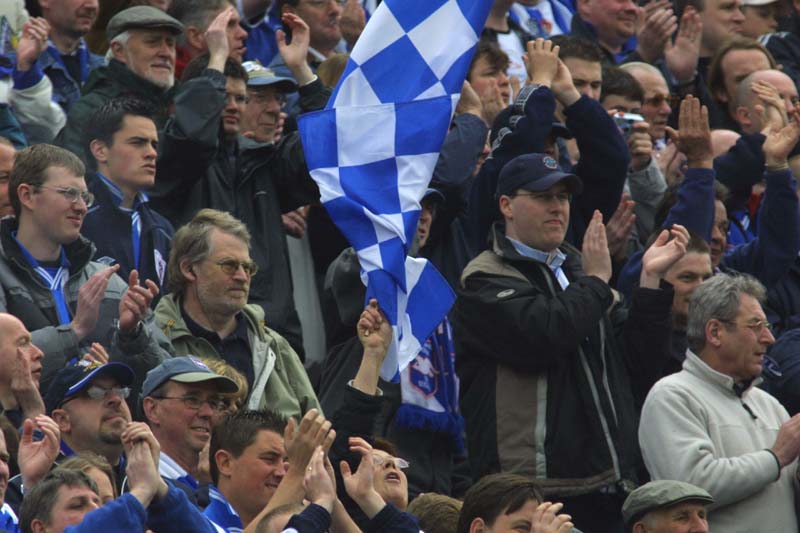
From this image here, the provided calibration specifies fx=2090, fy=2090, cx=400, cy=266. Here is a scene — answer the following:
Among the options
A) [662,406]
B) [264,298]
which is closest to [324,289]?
[264,298]

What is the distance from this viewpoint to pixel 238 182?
10992 millimetres

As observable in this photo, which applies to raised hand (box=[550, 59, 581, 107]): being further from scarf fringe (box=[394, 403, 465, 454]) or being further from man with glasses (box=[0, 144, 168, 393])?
man with glasses (box=[0, 144, 168, 393])

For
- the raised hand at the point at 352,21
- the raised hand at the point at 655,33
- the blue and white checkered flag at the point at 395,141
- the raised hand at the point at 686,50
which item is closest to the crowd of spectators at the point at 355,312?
the blue and white checkered flag at the point at 395,141

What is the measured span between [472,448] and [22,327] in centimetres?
221

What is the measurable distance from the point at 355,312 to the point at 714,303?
1715 mm

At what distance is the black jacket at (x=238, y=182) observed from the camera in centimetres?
1058

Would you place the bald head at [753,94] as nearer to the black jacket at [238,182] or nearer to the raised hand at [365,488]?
the black jacket at [238,182]

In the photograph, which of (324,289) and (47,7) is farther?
(47,7)

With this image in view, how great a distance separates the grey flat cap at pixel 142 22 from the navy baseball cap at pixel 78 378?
3263 mm

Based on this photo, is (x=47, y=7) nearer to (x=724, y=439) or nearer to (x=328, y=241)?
(x=328, y=241)

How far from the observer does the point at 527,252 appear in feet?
31.8

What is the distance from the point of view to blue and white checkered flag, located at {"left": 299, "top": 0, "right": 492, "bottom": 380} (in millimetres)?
9328

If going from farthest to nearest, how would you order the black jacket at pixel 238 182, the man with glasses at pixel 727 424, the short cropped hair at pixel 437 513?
the black jacket at pixel 238 182 → the man with glasses at pixel 727 424 → the short cropped hair at pixel 437 513

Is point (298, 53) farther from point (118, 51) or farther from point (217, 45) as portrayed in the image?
point (118, 51)
